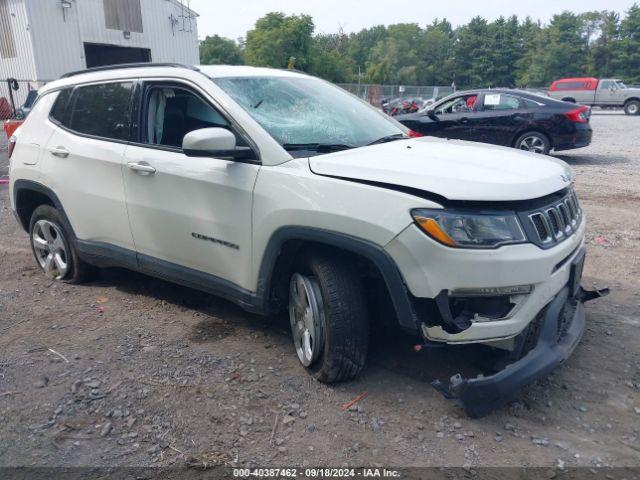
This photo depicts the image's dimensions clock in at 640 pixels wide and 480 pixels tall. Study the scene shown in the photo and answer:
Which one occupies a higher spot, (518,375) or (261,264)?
(261,264)

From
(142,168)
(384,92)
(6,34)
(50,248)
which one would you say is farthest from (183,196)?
(384,92)

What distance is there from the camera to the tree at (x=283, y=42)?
6216 centimetres

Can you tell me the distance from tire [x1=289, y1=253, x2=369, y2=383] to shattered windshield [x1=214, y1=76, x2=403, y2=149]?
0.80 m

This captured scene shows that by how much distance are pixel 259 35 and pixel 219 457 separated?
6830 cm

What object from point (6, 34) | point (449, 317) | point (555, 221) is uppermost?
point (6, 34)

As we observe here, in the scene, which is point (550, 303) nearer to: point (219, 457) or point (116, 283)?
point (219, 457)

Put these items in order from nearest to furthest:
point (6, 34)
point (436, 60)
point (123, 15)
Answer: point (6, 34) → point (123, 15) → point (436, 60)

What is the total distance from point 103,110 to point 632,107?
34169mm

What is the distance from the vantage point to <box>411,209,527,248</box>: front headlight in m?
2.71

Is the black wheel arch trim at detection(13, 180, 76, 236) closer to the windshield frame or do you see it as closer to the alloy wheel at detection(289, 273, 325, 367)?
the windshield frame

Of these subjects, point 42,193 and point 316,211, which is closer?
point 316,211

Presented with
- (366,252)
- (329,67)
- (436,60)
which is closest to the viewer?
(366,252)

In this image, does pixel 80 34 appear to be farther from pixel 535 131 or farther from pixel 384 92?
pixel 535 131

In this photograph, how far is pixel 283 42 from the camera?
63031 millimetres
